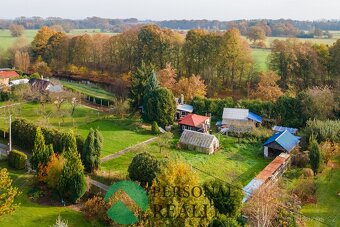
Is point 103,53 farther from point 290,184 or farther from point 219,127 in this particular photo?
point 290,184

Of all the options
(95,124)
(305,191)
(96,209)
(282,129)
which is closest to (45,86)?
(95,124)

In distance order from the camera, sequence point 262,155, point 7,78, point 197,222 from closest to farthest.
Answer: point 197,222 < point 262,155 < point 7,78

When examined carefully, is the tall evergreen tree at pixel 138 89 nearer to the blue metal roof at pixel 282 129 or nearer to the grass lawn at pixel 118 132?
the grass lawn at pixel 118 132

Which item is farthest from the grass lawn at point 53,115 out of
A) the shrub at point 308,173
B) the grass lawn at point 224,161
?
the shrub at point 308,173

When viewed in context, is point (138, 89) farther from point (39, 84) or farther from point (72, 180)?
point (72, 180)

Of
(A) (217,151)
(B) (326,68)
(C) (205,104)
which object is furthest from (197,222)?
(B) (326,68)

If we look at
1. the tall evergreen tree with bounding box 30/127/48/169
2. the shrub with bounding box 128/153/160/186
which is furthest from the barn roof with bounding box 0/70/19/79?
the shrub with bounding box 128/153/160/186
